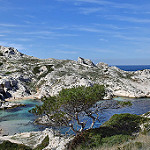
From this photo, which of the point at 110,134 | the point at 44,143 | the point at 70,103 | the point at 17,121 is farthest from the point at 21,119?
the point at 110,134

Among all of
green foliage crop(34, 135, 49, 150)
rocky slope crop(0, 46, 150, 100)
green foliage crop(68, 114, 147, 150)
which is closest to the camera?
green foliage crop(68, 114, 147, 150)

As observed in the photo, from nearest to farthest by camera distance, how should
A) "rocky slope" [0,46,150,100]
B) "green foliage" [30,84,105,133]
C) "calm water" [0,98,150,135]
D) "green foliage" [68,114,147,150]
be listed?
"green foliage" [68,114,147,150] → "green foliage" [30,84,105,133] → "calm water" [0,98,150,135] → "rocky slope" [0,46,150,100]

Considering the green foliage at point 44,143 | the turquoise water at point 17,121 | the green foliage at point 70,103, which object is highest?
the green foliage at point 70,103

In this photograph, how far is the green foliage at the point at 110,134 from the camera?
1811 centimetres

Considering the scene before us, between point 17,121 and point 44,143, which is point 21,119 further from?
point 44,143

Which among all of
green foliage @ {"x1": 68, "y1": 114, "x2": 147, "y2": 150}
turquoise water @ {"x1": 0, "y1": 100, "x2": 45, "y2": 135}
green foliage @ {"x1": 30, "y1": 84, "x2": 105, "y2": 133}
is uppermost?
green foliage @ {"x1": 30, "y1": 84, "x2": 105, "y2": 133}

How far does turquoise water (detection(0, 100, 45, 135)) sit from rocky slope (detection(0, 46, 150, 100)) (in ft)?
63.1

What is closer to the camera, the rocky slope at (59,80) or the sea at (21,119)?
the sea at (21,119)

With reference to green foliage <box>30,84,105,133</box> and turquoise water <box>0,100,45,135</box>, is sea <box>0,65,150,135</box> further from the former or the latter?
green foliage <box>30,84,105,133</box>

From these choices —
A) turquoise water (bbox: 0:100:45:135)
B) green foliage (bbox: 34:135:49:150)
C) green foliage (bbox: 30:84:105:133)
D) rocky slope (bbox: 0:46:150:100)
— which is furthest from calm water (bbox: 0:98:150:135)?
rocky slope (bbox: 0:46:150:100)

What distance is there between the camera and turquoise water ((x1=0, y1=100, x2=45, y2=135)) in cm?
3753

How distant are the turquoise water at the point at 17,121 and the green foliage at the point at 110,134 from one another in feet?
50.3

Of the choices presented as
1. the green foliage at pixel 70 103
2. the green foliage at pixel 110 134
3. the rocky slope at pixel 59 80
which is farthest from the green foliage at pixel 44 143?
the rocky slope at pixel 59 80

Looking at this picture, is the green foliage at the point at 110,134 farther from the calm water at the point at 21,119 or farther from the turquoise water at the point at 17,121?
the turquoise water at the point at 17,121
